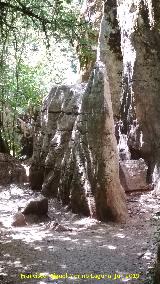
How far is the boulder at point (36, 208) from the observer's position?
8477 millimetres

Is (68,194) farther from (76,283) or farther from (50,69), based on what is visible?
(50,69)

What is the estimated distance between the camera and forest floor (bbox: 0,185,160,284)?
5258 millimetres

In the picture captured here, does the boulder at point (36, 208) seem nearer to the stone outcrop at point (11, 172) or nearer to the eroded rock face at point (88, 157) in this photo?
the eroded rock face at point (88, 157)

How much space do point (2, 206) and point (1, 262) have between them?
4.19m

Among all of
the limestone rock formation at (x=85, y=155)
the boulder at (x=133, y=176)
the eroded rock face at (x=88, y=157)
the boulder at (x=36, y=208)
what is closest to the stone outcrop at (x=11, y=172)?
the limestone rock formation at (x=85, y=155)

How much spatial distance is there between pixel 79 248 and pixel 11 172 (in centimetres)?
652

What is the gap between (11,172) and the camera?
492 inches

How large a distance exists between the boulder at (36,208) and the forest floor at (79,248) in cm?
27

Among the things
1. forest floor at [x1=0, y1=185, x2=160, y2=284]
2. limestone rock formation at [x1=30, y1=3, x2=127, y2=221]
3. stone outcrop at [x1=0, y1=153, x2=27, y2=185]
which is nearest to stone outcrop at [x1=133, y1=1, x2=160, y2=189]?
limestone rock formation at [x1=30, y1=3, x2=127, y2=221]

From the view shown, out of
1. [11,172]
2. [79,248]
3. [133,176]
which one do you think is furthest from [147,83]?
[79,248]

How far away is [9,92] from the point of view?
14945mm

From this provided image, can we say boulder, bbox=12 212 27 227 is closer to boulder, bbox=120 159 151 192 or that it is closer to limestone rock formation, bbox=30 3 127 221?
limestone rock formation, bbox=30 3 127 221

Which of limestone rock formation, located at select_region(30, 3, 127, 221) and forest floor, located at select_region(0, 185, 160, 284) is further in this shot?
limestone rock formation, located at select_region(30, 3, 127, 221)

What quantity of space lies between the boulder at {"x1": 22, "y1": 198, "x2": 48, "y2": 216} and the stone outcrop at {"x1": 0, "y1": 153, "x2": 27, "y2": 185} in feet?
12.5
